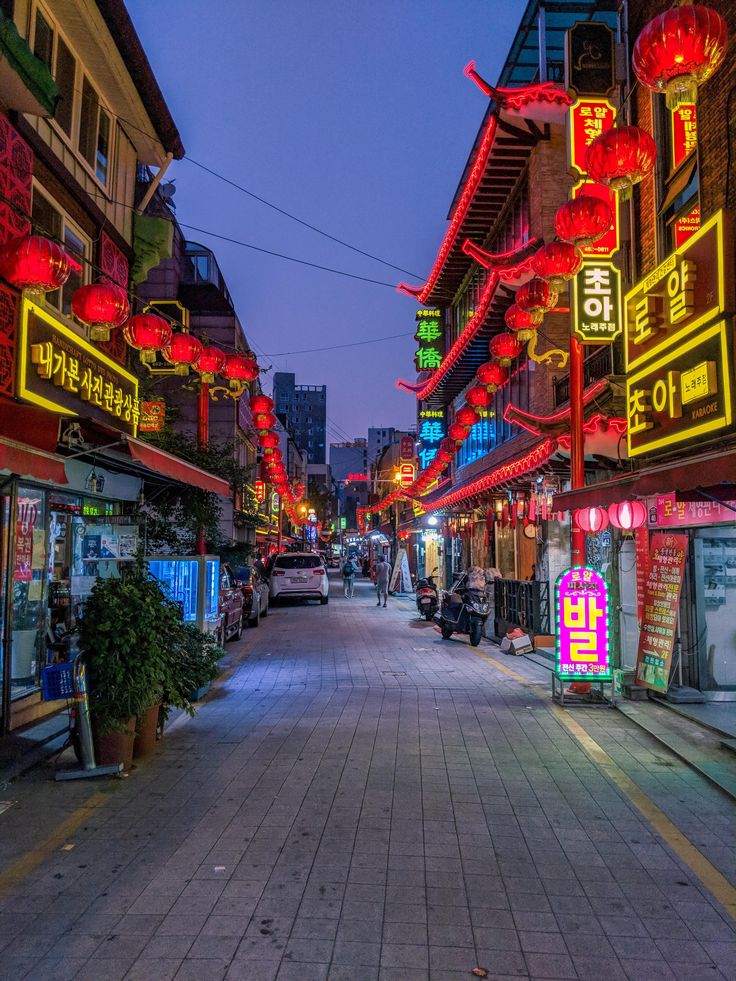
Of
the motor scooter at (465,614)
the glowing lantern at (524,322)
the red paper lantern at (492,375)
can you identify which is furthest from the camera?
the red paper lantern at (492,375)

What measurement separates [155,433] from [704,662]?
11.2 m

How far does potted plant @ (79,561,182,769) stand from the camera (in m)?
6.26

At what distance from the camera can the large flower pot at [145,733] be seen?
6.72 metres

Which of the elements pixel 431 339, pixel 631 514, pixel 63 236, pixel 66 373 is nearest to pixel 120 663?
pixel 66 373

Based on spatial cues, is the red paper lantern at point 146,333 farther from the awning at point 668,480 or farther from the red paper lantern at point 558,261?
the awning at point 668,480

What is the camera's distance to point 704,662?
29.6ft

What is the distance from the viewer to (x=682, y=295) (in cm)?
796

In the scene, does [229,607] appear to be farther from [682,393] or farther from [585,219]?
[585,219]

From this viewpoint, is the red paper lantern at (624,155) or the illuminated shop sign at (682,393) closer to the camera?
the red paper lantern at (624,155)

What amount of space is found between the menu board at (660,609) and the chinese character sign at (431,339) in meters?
22.3

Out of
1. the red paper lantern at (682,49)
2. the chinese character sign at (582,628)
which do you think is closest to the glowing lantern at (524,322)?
the chinese character sign at (582,628)

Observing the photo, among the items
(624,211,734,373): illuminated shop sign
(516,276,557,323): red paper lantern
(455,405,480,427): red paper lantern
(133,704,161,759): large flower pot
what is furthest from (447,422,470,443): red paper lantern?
(133,704,161,759): large flower pot

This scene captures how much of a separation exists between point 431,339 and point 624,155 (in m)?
23.9

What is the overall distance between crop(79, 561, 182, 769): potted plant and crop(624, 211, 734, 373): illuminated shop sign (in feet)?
21.5
